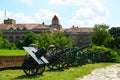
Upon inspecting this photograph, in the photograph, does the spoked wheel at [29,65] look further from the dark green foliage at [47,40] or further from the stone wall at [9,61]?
the dark green foliage at [47,40]

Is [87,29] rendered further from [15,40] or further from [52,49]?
[52,49]

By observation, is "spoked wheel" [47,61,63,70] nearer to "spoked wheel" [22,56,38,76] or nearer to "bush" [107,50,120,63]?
"spoked wheel" [22,56,38,76]

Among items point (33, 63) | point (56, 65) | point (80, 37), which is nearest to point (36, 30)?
point (80, 37)

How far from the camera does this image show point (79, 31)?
142 meters

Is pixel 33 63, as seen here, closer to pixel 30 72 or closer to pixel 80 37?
pixel 30 72

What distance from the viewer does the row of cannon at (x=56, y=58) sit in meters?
16.5

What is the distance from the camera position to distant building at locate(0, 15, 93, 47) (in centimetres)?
12638

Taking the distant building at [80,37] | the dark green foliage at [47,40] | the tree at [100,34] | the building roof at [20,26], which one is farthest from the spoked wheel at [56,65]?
the distant building at [80,37]

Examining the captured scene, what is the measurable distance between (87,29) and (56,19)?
13.7m

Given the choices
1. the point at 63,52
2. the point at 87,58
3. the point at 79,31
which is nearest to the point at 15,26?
the point at 79,31

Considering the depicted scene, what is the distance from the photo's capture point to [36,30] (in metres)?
123

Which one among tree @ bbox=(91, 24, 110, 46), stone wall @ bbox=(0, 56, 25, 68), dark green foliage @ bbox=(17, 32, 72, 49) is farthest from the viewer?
tree @ bbox=(91, 24, 110, 46)

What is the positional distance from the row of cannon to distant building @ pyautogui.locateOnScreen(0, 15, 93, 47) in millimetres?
88980

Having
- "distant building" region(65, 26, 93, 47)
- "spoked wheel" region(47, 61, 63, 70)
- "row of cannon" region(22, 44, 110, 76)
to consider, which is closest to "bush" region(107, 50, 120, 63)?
"row of cannon" region(22, 44, 110, 76)
